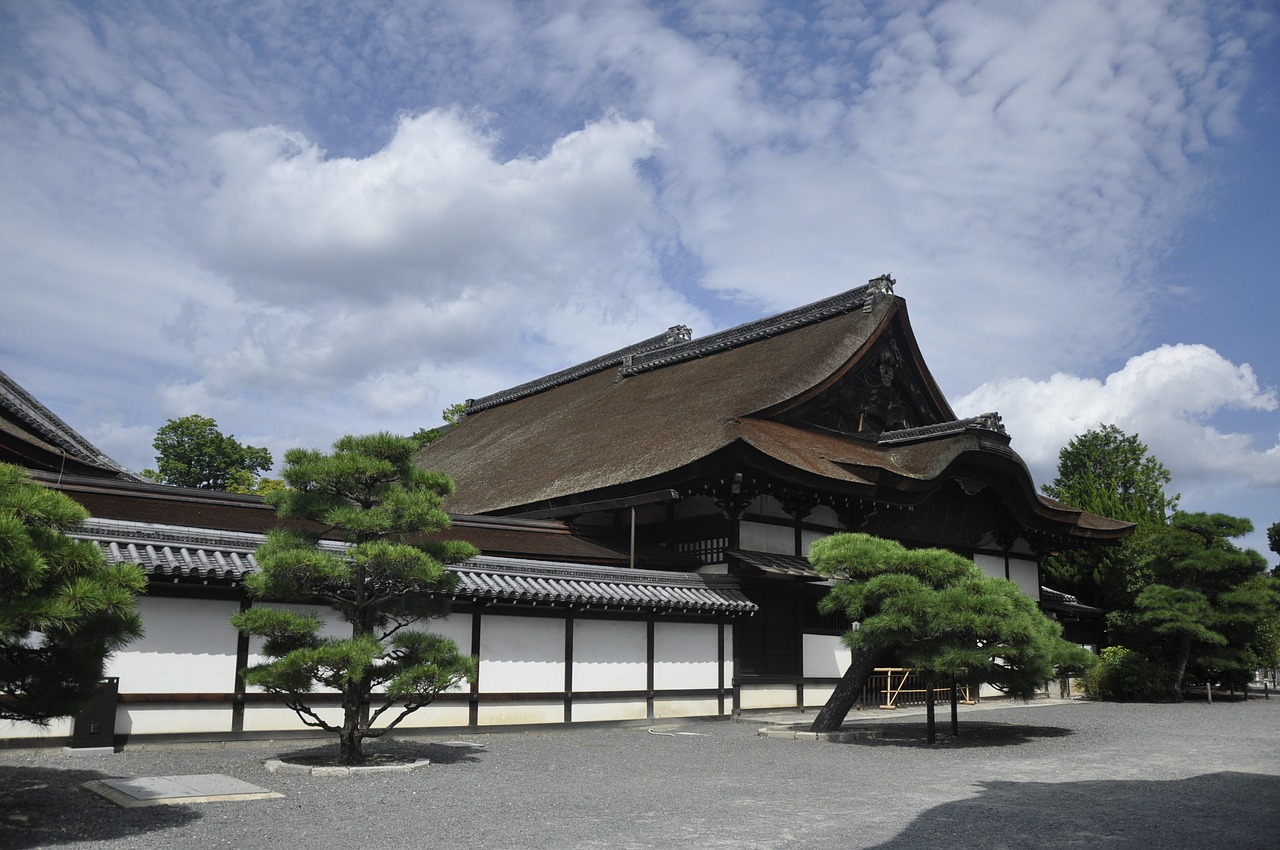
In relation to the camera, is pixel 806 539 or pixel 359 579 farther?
pixel 806 539

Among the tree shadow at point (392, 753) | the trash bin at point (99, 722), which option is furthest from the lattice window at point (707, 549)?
the trash bin at point (99, 722)

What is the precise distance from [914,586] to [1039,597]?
12115mm

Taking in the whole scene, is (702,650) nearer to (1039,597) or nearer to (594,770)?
(594,770)

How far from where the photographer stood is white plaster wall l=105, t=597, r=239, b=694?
10969mm

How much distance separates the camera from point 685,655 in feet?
50.9

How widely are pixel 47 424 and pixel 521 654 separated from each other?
8909 millimetres

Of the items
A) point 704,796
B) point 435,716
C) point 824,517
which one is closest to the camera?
point 704,796

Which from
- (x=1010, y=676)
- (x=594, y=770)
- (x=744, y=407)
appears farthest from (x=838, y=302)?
(x=594, y=770)

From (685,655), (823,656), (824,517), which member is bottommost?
(823,656)

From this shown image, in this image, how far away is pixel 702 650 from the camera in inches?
620

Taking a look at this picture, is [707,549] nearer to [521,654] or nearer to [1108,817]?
[521,654]

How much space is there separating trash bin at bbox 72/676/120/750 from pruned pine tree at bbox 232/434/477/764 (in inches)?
78.4

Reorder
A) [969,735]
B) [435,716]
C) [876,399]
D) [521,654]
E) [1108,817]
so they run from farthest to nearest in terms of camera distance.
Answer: [876,399] < [521,654] < [969,735] < [435,716] < [1108,817]

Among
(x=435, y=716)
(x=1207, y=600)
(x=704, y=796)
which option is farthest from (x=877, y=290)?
(x=704, y=796)
